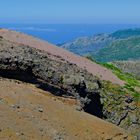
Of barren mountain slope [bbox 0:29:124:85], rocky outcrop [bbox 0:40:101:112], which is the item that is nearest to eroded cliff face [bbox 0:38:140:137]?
rocky outcrop [bbox 0:40:101:112]

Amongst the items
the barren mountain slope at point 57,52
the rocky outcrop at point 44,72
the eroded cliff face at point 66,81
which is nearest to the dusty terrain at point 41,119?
the rocky outcrop at point 44,72

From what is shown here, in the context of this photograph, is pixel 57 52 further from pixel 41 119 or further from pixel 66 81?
pixel 41 119

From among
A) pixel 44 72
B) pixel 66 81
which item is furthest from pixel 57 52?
pixel 44 72

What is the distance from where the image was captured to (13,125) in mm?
20016

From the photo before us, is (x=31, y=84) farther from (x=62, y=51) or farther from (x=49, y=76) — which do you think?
(x=62, y=51)

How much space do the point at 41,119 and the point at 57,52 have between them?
54.8ft

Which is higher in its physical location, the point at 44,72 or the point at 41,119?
the point at 44,72

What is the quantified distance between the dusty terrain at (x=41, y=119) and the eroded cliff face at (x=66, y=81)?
1.23 m

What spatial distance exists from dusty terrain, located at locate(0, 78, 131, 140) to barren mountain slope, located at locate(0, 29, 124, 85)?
1174 centimetres

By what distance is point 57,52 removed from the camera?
38.4m

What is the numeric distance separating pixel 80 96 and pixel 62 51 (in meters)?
10.4

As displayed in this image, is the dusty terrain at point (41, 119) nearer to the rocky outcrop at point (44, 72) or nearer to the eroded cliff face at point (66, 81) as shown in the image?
the rocky outcrop at point (44, 72)

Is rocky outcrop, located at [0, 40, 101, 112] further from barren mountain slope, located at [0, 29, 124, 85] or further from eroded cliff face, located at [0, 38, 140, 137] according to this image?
barren mountain slope, located at [0, 29, 124, 85]

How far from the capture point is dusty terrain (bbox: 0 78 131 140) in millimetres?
20219
